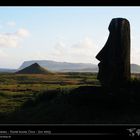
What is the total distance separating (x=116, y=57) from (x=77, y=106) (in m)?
3.24

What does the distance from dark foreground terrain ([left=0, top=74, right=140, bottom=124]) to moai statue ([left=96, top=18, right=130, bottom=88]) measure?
487 mm

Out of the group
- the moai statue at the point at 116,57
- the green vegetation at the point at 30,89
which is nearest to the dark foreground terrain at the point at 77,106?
the green vegetation at the point at 30,89

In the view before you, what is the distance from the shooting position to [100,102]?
43.4ft

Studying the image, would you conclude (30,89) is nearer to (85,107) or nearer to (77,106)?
(77,106)

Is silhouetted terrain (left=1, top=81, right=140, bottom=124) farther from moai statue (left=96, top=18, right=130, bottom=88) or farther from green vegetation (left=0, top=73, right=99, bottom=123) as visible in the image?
moai statue (left=96, top=18, right=130, bottom=88)

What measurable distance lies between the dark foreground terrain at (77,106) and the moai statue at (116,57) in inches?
19.2

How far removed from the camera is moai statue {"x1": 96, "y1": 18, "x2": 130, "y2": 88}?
46.8 feet

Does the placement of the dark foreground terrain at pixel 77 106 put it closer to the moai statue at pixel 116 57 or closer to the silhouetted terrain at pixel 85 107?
the silhouetted terrain at pixel 85 107

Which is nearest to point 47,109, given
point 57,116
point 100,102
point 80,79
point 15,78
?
point 57,116

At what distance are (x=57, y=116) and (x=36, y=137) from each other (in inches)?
272

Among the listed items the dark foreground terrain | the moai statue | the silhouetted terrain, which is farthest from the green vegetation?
the moai statue

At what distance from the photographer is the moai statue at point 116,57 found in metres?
14.3

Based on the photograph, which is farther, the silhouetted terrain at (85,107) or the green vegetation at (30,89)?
the green vegetation at (30,89)

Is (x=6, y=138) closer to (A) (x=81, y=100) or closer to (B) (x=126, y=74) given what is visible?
(A) (x=81, y=100)
